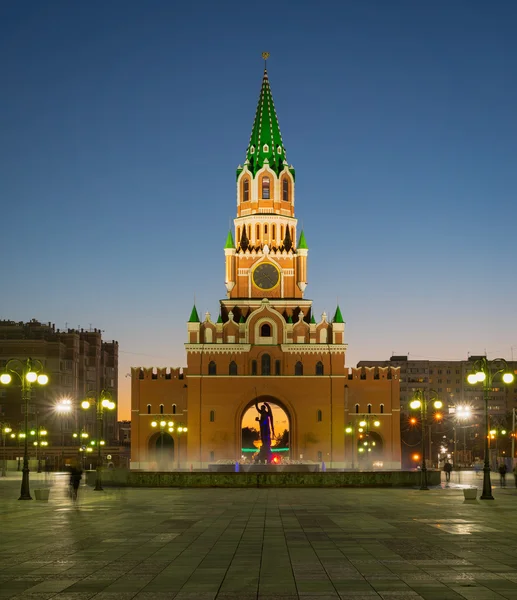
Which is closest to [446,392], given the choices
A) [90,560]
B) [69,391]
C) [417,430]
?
[417,430]

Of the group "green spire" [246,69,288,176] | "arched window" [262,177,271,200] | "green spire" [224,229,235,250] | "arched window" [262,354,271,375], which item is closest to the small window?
"arched window" [262,177,271,200]

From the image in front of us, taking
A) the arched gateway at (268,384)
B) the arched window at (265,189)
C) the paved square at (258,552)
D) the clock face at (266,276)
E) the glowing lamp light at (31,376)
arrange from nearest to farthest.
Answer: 1. the paved square at (258,552)
2. the glowing lamp light at (31,376)
3. the arched gateway at (268,384)
4. the clock face at (266,276)
5. the arched window at (265,189)

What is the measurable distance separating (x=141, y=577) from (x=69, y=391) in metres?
122

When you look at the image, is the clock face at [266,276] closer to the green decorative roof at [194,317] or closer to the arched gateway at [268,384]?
the arched gateway at [268,384]

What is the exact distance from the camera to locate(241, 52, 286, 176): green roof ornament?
109812mm

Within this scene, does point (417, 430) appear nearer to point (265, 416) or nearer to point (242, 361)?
point (242, 361)

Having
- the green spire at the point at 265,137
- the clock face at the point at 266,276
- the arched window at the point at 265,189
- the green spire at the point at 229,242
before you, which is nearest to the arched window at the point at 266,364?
the clock face at the point at 266,276

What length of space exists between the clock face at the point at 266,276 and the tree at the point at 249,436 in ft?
56.4

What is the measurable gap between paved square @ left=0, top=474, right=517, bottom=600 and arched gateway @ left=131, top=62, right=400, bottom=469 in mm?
63310

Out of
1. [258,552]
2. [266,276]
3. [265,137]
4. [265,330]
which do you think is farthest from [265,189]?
[258,552]

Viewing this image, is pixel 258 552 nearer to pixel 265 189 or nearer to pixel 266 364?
pixel 266 364

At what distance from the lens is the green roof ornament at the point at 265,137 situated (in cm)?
10981

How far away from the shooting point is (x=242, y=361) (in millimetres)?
98062

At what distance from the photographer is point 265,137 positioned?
111 m
